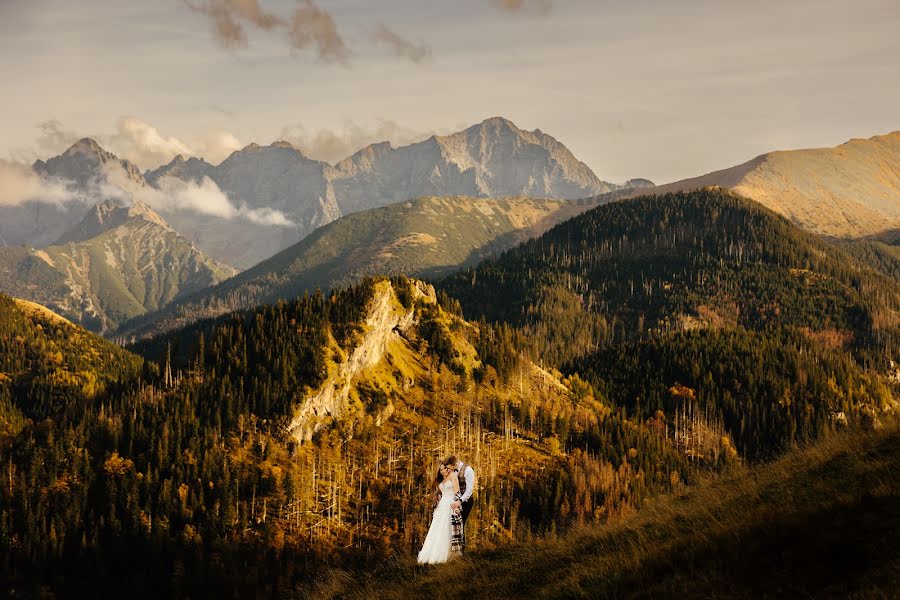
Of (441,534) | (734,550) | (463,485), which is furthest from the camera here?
(463,485)

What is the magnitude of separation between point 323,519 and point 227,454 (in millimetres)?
32613

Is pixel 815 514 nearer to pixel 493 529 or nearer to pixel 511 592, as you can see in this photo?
pixel 511 592

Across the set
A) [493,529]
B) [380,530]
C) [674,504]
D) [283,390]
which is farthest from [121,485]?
[674,504]

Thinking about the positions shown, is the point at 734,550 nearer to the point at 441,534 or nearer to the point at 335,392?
the point at 441,534

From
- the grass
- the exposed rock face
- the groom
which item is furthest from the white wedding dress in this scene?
the exposed rock face

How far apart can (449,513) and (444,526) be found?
69cm

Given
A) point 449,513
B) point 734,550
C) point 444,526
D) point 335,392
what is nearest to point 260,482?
point 335,392

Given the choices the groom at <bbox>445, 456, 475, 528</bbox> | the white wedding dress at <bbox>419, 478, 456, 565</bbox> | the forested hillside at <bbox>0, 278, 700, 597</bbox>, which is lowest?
the forested hillside at <bbox>0, 278, 700, 597</bbox>

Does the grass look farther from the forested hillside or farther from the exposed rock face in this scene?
the exposed rock face

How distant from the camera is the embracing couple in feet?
119

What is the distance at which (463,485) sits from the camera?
123 ft

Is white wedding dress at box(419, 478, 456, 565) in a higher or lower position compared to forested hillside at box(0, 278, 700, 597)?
higher

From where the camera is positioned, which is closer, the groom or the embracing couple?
the embracing couple

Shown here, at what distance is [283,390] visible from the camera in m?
184
